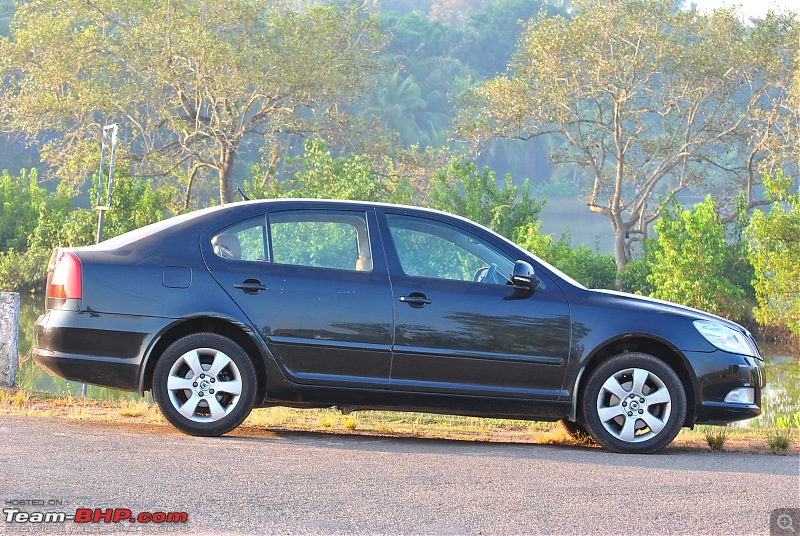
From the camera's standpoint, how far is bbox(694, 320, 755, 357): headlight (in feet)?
26.0

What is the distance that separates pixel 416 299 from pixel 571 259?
26.7m

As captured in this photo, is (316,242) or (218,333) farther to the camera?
(316,242)

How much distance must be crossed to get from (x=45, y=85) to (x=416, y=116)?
35.3 m

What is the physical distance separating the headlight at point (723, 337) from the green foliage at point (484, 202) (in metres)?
25.9

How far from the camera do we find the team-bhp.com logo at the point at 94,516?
200 inches

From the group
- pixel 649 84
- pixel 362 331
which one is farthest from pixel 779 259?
pixel 362 331

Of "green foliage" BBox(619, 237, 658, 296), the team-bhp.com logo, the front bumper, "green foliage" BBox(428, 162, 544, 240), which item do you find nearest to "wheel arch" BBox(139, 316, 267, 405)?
the team-bhp.com logo

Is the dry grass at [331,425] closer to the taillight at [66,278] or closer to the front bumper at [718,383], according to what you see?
the front bumper at [718,383]

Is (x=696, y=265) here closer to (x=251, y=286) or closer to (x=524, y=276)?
(x=524, y=276)

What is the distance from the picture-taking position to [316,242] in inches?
318

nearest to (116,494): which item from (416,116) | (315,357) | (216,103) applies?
(315,357)

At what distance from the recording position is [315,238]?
809 cm

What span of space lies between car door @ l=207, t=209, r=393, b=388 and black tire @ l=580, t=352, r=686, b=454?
1439mm

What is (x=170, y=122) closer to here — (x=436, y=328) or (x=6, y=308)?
(x=6, y=308)
